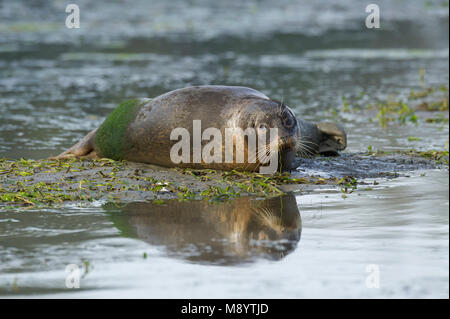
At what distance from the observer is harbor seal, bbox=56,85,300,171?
27.5 ft

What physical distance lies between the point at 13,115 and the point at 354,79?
7246 mm

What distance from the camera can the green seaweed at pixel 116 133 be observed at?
9.19 meters

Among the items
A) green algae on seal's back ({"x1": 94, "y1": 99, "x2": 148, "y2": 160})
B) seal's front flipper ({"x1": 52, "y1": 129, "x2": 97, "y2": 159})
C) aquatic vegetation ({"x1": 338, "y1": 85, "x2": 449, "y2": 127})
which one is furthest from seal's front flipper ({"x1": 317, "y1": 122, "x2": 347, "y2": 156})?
seal's front flipper ({"x1": 52, "y1": 129, "x2": 97, "y2": 159})

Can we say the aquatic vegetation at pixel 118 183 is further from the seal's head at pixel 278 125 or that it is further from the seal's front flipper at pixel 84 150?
the seal's front flipper at pixel 84 150

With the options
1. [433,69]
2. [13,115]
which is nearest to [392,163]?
[13,115]

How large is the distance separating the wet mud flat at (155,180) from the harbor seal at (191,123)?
0.42ft

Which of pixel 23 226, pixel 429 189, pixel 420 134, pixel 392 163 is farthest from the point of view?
pixel 420 134

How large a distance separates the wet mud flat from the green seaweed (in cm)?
19

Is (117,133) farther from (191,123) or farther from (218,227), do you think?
(218,227)

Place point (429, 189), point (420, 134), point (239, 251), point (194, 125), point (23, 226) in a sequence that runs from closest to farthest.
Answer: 1. point (239, 251)
2. point (23, 226)
3. point (429, 189)
4. point (194, 125)
5. point (420, 134)

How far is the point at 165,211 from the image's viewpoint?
7.08 meters

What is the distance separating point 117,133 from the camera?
9.25 metres

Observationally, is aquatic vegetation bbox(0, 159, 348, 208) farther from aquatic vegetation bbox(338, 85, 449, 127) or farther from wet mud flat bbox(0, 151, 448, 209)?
aquatic vegetation bbox(338, 85, 449, 127)

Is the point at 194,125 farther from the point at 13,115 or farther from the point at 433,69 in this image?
the point at 433,69
